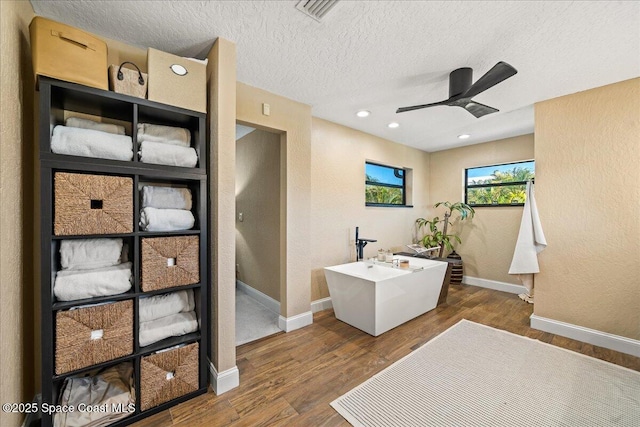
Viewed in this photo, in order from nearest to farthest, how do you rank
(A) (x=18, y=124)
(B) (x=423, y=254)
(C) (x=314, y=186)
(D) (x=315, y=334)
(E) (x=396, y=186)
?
(A) (x=18, y=124) → (D) (x=315, y=334) → (C) (x=314, y=186) → (B) (x=423, y=254) → (E) (x=396, y=186)

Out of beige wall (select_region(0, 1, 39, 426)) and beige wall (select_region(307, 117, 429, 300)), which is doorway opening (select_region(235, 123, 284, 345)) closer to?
beige wall (select_region(307, 117, 429, 300))

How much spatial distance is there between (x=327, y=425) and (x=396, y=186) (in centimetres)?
384

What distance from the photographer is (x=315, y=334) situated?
2.64 meters

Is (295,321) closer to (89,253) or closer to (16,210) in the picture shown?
(89,253)

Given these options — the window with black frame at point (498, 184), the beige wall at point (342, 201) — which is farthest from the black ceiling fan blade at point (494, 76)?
the window with black frame at point (498, 184)

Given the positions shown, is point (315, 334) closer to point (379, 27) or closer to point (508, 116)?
point (379, 27)

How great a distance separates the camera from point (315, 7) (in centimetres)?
153

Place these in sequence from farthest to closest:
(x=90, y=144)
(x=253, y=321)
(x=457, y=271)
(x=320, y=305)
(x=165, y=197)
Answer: (x=457, y=271) → (x=320, y=305) → (x=253, y=321) → (x=165, y=197) → (x=90, y=144)

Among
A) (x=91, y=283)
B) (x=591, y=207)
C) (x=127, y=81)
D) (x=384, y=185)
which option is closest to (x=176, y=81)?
(x=127, y=81)

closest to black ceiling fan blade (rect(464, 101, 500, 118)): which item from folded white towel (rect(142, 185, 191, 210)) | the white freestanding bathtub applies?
the white freestanding bathtub

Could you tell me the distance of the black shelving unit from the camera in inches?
51.4

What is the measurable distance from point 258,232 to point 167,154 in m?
2.11

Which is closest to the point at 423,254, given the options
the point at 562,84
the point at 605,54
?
the point at 562,84

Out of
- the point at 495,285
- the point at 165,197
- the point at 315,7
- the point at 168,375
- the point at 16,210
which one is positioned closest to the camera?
the point at 16,210
